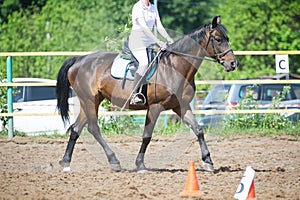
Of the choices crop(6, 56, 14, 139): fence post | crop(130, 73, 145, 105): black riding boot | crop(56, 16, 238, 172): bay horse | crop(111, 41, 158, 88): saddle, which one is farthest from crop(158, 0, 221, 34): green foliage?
crop(130, 73, 145, 105): black riding boot

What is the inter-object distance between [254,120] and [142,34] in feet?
18.6

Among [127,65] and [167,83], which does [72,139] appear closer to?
[127,65]

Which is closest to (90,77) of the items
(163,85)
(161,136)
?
(163,85)

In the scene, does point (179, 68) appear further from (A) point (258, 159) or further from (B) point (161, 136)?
(B) point (161, 136)

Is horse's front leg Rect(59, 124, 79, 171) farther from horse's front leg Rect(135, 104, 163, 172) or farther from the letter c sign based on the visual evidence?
the letter c sign

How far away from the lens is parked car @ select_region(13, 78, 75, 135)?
1465 cm

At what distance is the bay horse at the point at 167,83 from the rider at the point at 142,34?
0.17m

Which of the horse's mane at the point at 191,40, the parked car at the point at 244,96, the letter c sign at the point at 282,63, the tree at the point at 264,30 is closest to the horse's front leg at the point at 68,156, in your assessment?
the horse's mane at the point at 191,40

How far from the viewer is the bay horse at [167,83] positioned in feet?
29.6

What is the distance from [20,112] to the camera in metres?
14.4

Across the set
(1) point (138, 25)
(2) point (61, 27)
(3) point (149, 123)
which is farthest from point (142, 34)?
(2) point (61, 27)

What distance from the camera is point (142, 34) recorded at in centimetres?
933

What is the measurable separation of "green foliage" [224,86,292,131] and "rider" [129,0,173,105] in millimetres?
5132

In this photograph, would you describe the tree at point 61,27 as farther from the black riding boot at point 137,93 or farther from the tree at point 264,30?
→ the black riding boot at point 137,93
